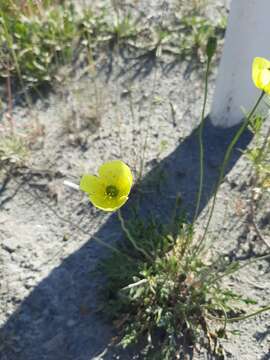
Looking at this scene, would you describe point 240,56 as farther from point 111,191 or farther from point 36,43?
point 36,43

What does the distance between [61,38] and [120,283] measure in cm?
141

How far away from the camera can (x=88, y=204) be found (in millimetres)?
2145

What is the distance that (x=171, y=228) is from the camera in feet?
6.28

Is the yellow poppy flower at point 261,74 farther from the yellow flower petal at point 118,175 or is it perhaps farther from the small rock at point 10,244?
the small rock at point 10,244

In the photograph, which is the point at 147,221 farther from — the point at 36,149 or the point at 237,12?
the point at 237,12

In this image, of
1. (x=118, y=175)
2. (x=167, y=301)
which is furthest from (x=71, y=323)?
(x=118, y=175)

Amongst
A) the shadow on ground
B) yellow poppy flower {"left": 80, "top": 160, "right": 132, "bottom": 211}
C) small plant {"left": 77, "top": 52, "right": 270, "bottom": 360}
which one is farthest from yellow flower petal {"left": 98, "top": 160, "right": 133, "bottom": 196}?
the shadow on ground

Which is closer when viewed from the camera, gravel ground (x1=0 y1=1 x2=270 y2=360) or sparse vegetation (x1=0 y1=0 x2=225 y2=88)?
gravel ground (x1=0 y1=1 x2=270 y2=360)

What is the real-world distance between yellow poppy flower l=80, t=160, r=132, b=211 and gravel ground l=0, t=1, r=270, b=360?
37 cm

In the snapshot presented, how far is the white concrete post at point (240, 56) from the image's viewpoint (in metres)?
1.93

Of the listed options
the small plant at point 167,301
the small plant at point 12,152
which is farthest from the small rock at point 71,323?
the small plant at point 12,152

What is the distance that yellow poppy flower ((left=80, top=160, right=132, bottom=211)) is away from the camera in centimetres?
148

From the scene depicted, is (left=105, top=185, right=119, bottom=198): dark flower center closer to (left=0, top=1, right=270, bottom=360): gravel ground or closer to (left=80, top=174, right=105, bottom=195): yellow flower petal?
(left=80, top=174, right=105, bottom=195): yellow flower petal

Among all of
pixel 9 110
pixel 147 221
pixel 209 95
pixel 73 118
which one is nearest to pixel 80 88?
pixel 73 118
